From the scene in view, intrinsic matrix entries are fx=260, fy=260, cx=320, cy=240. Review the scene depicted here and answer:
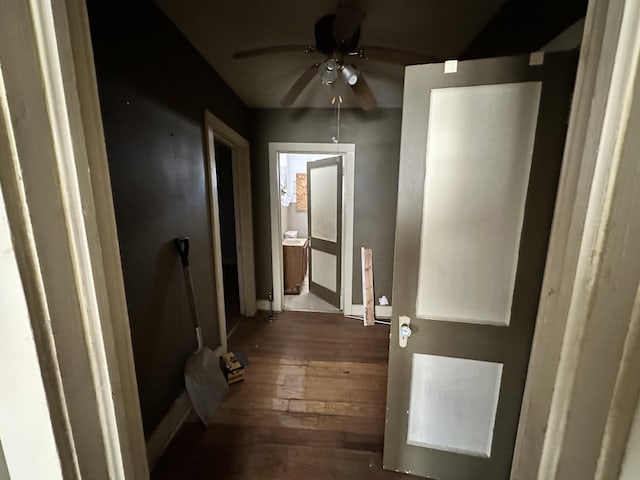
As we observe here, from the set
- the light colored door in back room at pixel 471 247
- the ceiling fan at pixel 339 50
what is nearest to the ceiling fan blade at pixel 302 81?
the ceiling fan at pixel 339 50

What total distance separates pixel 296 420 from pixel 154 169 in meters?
1.82

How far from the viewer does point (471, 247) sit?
112 centimetres

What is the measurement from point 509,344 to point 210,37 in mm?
2417

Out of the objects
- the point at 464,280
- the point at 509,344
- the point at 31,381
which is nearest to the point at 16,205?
the point at 31,381

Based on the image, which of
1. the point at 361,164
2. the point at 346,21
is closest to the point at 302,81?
the point at 346,21

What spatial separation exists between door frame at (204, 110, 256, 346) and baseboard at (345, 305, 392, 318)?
4.08 ft

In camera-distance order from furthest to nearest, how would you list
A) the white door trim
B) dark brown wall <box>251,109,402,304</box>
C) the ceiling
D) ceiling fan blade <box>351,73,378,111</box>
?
1. dark brown wall <box>251,109,402,304</box>
2. ceiling fan blade <box>351,73,378,111</box>
3. the ceiling
4. the white door trim

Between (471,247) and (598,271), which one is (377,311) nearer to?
(471,247)

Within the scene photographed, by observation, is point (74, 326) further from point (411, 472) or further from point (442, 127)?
point (411, 472)

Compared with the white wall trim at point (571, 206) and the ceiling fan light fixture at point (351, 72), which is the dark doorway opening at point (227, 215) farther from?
the white wall trim at point (571, 206)

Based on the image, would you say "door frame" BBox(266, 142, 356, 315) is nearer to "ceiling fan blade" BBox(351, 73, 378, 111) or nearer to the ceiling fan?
"ceiling fan blade" BBox(351, 73, 378, 111)

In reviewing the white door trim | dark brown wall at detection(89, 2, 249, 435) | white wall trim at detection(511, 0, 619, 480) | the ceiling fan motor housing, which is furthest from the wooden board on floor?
the white door trim

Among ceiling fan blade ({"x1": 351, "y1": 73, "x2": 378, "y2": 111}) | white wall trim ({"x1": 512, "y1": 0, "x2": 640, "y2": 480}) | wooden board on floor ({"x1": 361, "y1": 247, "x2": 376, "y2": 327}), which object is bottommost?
wooden board on floor ({"x1": 361, "y1": 247, "x2": 376, "y2": 327})

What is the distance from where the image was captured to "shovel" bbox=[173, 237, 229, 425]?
171cm
